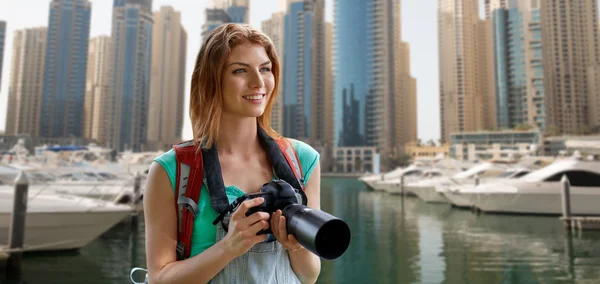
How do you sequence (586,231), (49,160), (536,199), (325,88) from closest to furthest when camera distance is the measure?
1. (586,231)
2. (536,199)
3. (49,160)
4. (325,88)

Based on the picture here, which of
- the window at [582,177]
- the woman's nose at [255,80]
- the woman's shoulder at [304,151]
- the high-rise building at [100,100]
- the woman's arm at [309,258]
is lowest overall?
the window at [582,177]

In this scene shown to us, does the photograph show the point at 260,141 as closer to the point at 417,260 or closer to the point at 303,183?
the point at 303,183

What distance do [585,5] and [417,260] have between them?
86.7 m

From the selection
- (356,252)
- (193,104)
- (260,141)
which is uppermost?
(193,104)

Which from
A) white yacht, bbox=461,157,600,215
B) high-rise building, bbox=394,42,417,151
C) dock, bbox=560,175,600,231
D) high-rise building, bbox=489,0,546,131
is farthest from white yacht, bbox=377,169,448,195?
high-rise building, bbox=394,42,417,151

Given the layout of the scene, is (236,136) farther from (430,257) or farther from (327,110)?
(327,110)

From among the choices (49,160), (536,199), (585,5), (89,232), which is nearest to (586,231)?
(536,199)

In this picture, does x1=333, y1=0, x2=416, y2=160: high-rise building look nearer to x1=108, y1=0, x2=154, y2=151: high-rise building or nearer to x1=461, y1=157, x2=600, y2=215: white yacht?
x1=108, y1=0, x2=154, y2=151: high-rise building

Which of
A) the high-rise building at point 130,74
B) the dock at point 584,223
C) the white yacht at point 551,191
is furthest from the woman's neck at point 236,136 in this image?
the high-rise building at point 130,74

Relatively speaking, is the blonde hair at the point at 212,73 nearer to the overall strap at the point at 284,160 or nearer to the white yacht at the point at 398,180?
the overall strap at the point at 284,160

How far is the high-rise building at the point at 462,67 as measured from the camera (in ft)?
279

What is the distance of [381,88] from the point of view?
8319 centimetres

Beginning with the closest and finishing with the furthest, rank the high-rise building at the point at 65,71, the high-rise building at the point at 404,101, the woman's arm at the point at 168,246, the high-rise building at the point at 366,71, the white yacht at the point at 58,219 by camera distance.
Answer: the woman's arm at the point at 168,246
the white yacht at the point at 58,219
the high-rise building at the point at 65,71
the high-rise building at the point at 366,71
the high-rise building at the point at 404,101

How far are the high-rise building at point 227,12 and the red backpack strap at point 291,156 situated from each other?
8911 cm
